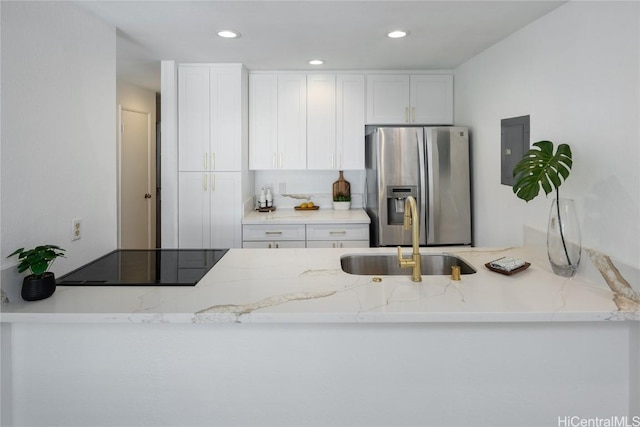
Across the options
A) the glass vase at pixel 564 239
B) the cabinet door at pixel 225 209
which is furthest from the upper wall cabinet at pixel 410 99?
the glass vase at pixel 564 239

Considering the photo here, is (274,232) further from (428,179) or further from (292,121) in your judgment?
(428,179)

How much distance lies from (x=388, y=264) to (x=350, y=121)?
1.95m

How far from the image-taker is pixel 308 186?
14.6 feet

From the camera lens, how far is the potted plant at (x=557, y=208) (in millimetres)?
1902

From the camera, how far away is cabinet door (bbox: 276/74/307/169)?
3.97 metres

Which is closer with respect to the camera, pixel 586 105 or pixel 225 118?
pixel 586 105

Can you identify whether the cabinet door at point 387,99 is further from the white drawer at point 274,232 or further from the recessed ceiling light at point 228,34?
the recessed ceiling light at point 228,34

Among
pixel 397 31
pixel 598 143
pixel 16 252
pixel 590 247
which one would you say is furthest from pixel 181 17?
pixel 590 247

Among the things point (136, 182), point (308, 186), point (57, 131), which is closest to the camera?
point (57, 131)

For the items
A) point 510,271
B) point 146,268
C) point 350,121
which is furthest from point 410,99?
point 146,268

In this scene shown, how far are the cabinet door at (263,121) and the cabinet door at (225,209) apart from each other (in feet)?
1.11

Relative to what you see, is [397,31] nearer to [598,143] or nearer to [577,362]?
[598,143]

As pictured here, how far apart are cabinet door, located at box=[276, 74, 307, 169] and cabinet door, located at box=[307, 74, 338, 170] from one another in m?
0.05

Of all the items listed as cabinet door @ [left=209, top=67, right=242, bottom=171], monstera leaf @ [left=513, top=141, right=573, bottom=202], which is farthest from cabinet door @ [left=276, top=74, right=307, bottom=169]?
monstera leaf @ [left=513, top=141, right=573, bottom=202]
